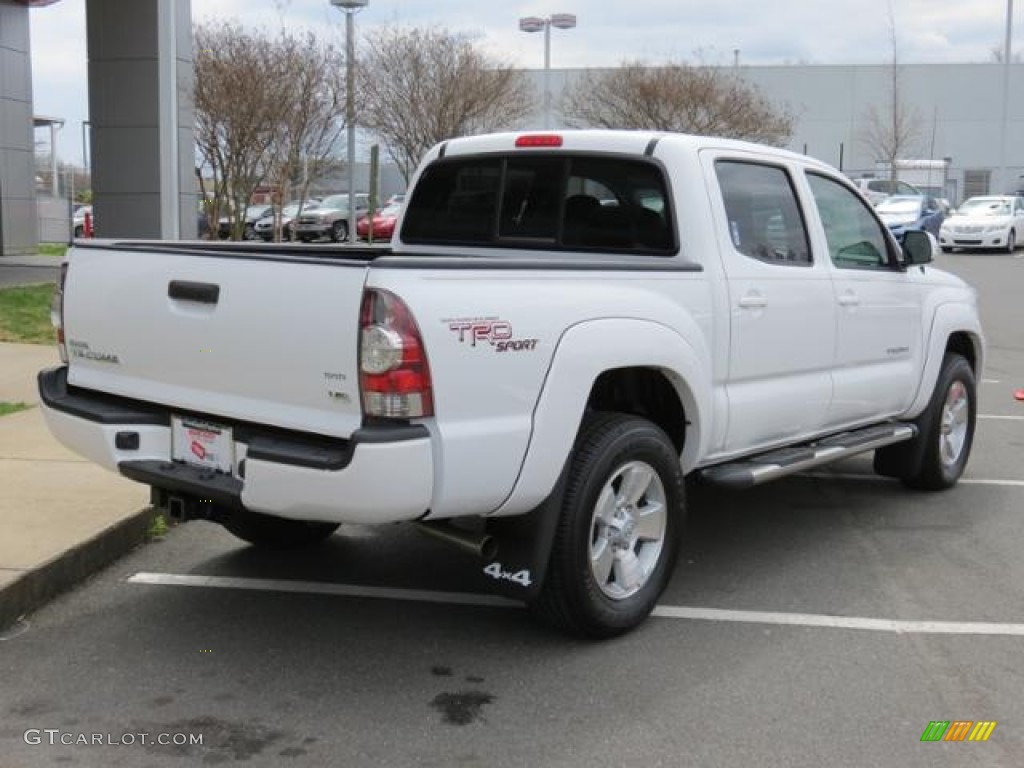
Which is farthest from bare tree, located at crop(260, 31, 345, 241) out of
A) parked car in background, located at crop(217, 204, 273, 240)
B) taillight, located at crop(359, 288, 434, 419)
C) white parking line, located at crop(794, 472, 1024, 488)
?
taillight, located at crop(359, 288, 434, 419)

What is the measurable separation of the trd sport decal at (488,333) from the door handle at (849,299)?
2.41m

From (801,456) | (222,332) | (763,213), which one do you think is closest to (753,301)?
(763,213)

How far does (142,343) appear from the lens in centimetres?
414

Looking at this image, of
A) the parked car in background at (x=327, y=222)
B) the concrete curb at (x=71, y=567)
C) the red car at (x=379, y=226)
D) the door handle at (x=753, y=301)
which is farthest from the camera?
the parked car in background at (x=327, y=222)

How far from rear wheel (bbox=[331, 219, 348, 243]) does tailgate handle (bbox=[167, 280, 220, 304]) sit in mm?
28482

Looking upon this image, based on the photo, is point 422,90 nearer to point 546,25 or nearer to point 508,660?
point 546,25

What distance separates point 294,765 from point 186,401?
1.37 metres

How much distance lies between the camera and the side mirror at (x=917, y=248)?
625cm

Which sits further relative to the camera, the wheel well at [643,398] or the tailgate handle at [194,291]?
the wheel well at [643,398]

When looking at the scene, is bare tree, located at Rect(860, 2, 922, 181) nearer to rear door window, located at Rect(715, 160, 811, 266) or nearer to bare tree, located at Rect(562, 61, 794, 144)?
bare tree, located at Rect(562, 61, 794, 144)

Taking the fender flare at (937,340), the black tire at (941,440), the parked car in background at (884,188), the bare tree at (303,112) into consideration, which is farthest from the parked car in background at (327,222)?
the fender flare at (937,340)

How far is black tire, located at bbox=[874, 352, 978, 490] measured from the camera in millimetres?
6633

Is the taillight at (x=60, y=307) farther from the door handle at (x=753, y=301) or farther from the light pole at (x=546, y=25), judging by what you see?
the light pole at (x=546, y=25)

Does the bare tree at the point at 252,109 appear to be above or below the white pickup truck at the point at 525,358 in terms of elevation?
above
